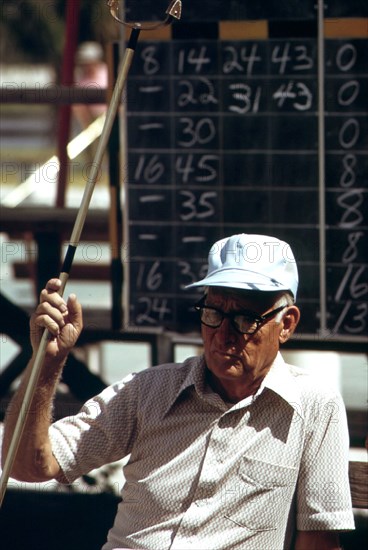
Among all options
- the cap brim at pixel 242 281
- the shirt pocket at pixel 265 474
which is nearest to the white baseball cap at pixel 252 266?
the cap brim at pixel 242 281

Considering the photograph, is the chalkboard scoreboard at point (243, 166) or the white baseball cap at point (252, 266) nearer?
the white baseball cap at point (252, 266)

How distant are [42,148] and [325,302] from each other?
22.3 m

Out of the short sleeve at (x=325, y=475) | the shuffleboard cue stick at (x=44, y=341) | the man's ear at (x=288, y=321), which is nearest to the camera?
the shuffleboard cue stick at (x=44, y=341)

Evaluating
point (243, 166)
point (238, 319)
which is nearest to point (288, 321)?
point (238, 319)

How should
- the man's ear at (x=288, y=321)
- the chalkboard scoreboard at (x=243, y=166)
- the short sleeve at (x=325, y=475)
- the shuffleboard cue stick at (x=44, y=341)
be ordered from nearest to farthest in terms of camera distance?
the shuffleboard cue stick at (x=44, y=341) < the short sleeve at (x=325, y=475) < the man's ear at (x=288, y=321) < the chalkboard scoreboard at (x=243, y=166)

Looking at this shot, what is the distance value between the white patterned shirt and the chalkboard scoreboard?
1573 mm

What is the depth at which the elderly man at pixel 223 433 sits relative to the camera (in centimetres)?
283

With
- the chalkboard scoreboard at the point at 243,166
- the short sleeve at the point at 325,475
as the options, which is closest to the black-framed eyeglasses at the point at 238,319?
the short sleeve at the point at 325,475

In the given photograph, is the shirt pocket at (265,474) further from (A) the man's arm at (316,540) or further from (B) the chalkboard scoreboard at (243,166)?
(B) the chalkboard scoreboard at (243,166)

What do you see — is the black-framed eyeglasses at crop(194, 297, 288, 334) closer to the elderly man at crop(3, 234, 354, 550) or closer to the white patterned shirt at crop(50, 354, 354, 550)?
the elderly man at crop(3, 234, 354, 550)

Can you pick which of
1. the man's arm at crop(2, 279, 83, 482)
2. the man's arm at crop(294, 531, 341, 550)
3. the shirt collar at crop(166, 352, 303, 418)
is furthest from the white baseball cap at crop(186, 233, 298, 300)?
the man's arm at crop(294, 531, 341, 550)

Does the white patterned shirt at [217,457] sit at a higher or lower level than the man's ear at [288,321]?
lower

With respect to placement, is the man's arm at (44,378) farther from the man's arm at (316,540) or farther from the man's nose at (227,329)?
the man's arm at (316,540)

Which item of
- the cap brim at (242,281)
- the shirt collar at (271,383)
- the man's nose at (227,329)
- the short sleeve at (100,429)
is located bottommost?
the short sleeve at (100,429)
